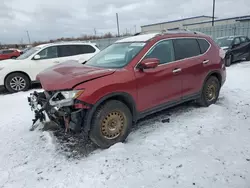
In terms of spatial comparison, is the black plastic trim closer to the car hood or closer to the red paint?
the red paint

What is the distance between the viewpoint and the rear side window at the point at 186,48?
168 inches

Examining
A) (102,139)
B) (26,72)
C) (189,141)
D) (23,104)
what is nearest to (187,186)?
(189,141)

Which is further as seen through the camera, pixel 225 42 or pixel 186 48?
pixel 225 42

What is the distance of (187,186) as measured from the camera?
2.49m

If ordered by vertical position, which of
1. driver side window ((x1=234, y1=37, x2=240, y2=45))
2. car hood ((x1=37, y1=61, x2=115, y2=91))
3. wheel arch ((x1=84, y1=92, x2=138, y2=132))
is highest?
driver side window ((x1=234, y1=37, x2=240, y2=45))

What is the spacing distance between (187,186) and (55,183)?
5.33 feet

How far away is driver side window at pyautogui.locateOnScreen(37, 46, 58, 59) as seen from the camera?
26.3 feet

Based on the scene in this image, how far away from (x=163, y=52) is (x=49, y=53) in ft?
18.3

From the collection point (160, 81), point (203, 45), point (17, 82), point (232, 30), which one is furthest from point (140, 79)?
point (232, 30)

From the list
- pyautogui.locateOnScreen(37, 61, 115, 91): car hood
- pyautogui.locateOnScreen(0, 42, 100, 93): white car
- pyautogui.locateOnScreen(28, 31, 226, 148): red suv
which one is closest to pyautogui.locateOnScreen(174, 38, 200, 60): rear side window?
pyautogui.locateOnScreen(28, 31, 226, 148): red suv

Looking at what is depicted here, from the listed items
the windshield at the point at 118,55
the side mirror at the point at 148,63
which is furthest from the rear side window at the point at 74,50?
the side mirror at the point at 148,63

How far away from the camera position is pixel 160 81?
151 inches

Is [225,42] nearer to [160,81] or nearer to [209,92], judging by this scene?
[209,92]

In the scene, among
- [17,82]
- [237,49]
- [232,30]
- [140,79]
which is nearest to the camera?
[140,79]
